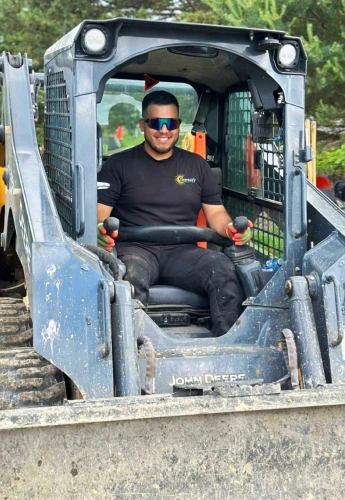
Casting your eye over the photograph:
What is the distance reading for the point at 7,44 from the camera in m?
18.5

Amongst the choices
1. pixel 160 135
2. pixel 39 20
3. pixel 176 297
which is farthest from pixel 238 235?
pixel 39 20

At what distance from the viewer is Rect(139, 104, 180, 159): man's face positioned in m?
5.29

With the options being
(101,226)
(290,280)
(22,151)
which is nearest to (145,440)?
(290,280)

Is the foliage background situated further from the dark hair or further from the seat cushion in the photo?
the seat cushion

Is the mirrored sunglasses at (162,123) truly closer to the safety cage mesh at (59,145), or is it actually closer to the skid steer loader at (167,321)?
the skid steer loader at (167,321)

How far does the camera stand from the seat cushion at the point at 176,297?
4.96 m

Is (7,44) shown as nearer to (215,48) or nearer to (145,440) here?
(215,48)

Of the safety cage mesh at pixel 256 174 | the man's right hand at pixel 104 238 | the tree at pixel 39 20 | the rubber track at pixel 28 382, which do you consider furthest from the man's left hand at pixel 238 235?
the tree at pixel 39 20

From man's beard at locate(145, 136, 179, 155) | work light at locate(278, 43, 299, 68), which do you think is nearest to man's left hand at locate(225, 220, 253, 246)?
man's beard at locate(145, 136, 179, 155)

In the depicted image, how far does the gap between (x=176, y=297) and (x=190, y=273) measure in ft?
0.54

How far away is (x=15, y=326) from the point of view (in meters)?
4.29

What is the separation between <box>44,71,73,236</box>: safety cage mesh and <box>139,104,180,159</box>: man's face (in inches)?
22.5

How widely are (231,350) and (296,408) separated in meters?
0.79

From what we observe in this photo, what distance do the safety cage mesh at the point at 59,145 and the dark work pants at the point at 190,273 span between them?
44 centimetres
